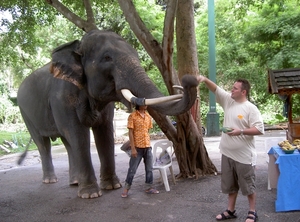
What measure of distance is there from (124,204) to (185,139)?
6.79ft

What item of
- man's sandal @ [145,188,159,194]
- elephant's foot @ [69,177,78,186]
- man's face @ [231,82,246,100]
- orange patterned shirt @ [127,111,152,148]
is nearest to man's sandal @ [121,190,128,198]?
man's sandal @ [145,188,159,194]

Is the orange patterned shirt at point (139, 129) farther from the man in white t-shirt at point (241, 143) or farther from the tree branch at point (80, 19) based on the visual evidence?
the tree branch at point (80, 19)

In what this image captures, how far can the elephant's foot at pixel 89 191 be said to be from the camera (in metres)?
6.54

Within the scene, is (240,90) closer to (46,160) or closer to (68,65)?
(68,65)

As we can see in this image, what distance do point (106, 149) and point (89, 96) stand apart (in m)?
1.19

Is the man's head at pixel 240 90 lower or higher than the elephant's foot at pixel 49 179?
higher

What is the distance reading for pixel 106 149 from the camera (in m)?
7.13

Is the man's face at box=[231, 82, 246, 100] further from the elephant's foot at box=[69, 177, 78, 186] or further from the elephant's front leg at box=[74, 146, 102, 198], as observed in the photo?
the elephant's foot at box=[69, 177, 78, 186]

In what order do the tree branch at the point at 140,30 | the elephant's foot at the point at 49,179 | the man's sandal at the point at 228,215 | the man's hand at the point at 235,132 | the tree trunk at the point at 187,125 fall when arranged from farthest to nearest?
the elephant's foot at the point at 49,179
the tree trunk at the point at 187,125
the tree branch at the point at 140,30
the man's sandal at the point at 228,215
the man's hand at the point at 235,132

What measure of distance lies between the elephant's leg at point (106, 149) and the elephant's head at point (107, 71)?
3.10 feet

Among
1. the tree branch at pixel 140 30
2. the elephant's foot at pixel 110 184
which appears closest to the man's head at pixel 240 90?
the tree branch at pixel 140 30

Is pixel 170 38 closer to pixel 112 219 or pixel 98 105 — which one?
pixel 98 105

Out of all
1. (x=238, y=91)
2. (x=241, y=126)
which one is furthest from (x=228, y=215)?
(x=238, y=91)

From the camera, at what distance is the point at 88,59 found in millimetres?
6090
